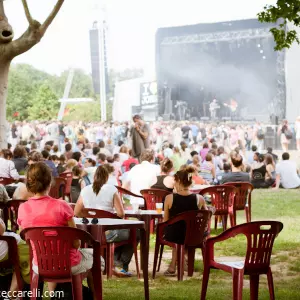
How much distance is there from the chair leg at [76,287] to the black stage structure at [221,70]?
25051 mm

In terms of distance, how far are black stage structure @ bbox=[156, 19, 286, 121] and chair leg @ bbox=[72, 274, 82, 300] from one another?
2505 cm

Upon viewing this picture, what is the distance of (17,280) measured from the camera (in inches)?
230

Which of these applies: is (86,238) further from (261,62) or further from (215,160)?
(261,62)

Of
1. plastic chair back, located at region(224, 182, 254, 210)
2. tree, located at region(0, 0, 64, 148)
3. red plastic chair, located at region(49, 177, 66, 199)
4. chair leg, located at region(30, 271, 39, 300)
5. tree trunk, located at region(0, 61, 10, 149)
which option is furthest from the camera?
tree trunk, located at region(0, 61, 10, 149)

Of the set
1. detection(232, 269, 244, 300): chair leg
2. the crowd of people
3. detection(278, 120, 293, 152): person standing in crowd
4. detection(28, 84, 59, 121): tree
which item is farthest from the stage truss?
detection(232, 269, 244, 300): chair leg

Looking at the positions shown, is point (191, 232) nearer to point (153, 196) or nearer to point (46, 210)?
point (153, 196)

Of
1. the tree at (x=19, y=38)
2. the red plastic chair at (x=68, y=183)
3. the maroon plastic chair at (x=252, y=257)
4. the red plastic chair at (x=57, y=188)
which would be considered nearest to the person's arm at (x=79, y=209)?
the maroon plastic chair at (x=252, y=257)

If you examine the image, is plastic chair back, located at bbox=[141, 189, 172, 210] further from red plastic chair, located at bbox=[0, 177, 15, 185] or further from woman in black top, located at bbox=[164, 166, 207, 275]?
red plastic chair, located at bbox=[0, 177, 15, 185]

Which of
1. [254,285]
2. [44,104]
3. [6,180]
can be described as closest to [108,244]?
[254,285]

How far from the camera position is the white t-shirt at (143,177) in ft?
37.6

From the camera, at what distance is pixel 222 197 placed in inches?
441

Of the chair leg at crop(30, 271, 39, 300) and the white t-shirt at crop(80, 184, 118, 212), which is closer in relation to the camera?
the chair leg at crop(30, 271, 39, 300)

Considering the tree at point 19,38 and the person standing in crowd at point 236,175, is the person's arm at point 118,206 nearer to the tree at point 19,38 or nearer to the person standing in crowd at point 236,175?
the person standing in crowd at point 236,175

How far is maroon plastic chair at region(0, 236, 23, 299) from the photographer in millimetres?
5750
